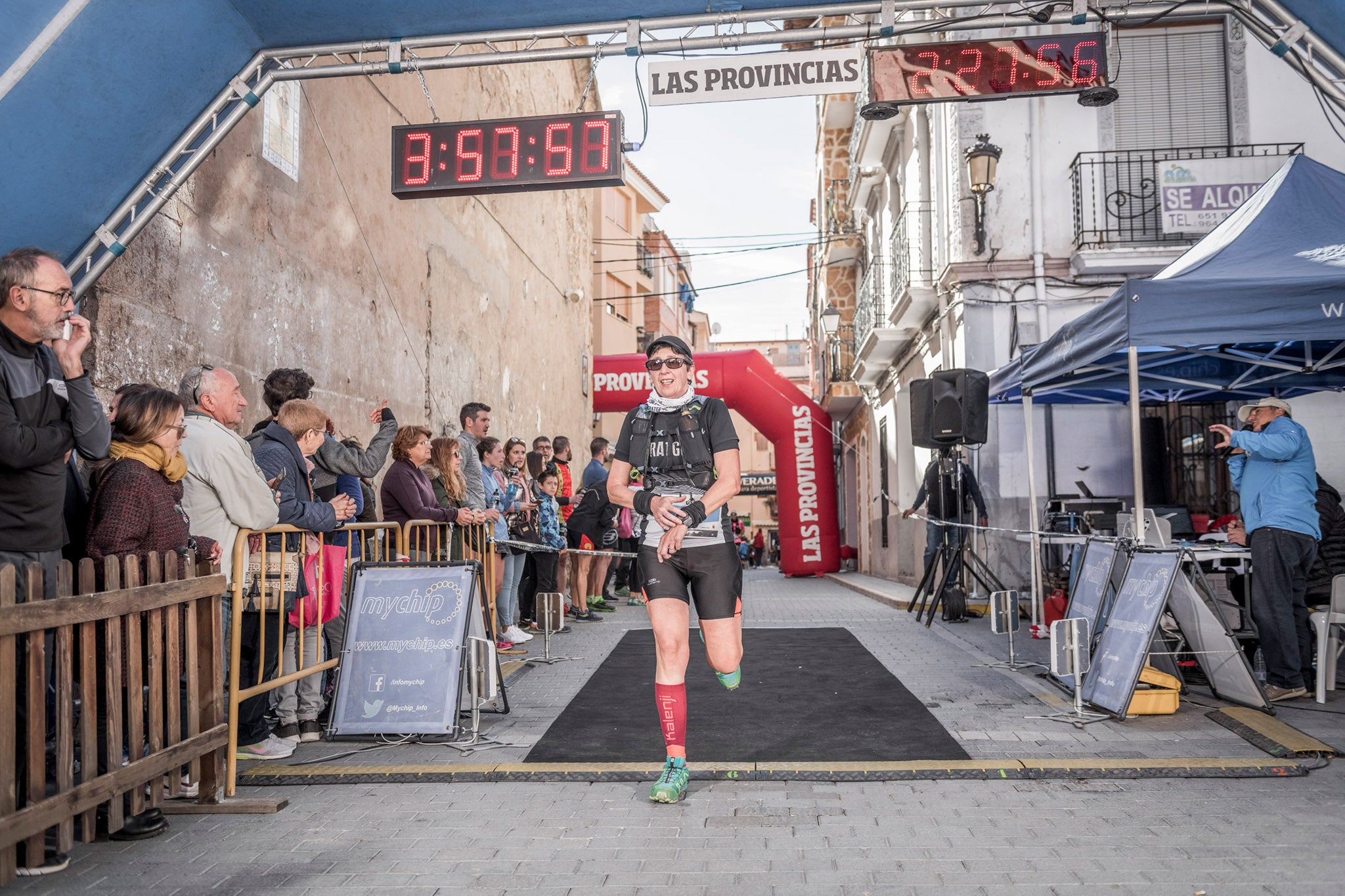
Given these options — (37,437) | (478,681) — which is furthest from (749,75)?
(37,437)

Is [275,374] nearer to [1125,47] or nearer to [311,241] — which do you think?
[311,241]

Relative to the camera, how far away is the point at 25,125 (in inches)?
206

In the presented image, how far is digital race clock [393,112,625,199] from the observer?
24.3ft

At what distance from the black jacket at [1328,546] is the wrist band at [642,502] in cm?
531

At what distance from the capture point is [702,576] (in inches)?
186

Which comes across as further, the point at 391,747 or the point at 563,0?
the point at 563,0

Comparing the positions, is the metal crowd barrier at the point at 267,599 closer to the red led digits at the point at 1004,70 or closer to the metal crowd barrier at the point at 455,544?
the metal crowd barrier at the point at 455,544

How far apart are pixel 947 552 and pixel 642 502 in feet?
26.3

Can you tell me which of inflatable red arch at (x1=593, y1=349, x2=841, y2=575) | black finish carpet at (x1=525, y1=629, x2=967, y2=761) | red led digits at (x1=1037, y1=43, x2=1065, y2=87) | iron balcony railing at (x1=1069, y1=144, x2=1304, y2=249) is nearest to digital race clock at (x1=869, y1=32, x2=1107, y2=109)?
red led digits at (x1=1037, y1=43, x2=1065, y2=87)

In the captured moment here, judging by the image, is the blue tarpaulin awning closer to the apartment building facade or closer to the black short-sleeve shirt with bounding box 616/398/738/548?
the black short-sleeve shirt with bounding box 616/398/738/548

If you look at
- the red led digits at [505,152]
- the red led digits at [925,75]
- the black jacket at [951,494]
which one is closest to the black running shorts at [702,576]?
the red led digits at [505,152]

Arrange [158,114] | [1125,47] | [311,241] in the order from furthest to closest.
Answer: [1125,47] < [311,241] < [158,114]

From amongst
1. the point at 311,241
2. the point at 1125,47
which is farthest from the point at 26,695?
the point at 1125,47

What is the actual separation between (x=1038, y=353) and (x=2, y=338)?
7.13 metres
